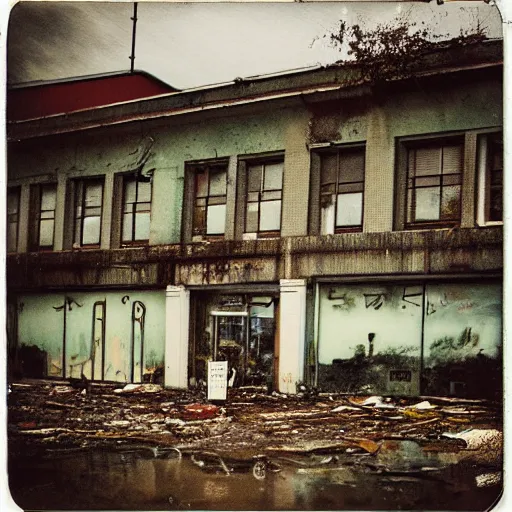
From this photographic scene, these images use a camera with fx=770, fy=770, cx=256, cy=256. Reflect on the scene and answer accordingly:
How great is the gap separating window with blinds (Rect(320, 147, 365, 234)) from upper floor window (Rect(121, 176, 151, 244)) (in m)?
0.83

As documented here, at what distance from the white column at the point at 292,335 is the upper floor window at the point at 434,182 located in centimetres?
59

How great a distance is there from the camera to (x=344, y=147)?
3.49 m

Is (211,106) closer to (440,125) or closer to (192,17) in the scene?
(192,17)

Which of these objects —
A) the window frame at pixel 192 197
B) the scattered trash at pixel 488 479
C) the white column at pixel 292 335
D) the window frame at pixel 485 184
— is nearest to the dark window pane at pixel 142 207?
the window frame at pixel 192 197

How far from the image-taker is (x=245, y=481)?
3443 mm

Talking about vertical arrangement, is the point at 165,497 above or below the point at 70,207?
below

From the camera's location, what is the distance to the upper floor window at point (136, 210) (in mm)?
3648

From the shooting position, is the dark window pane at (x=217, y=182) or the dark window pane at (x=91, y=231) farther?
the dark window pane at (x=91, y=231)

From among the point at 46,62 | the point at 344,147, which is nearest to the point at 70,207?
the point at 46,62

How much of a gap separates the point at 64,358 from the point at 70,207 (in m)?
0.72

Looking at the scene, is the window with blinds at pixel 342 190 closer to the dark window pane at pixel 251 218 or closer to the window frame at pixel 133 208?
the dark window pane at pixel 251 218

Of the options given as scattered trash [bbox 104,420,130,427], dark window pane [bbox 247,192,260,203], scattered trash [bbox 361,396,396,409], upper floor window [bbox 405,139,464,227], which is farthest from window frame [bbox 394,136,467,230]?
scattered trash [bbox 104,420,130,427]

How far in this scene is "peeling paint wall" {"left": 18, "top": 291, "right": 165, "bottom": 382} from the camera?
11.9 ft

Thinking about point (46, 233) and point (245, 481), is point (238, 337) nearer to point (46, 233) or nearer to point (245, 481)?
point (245, 481)
